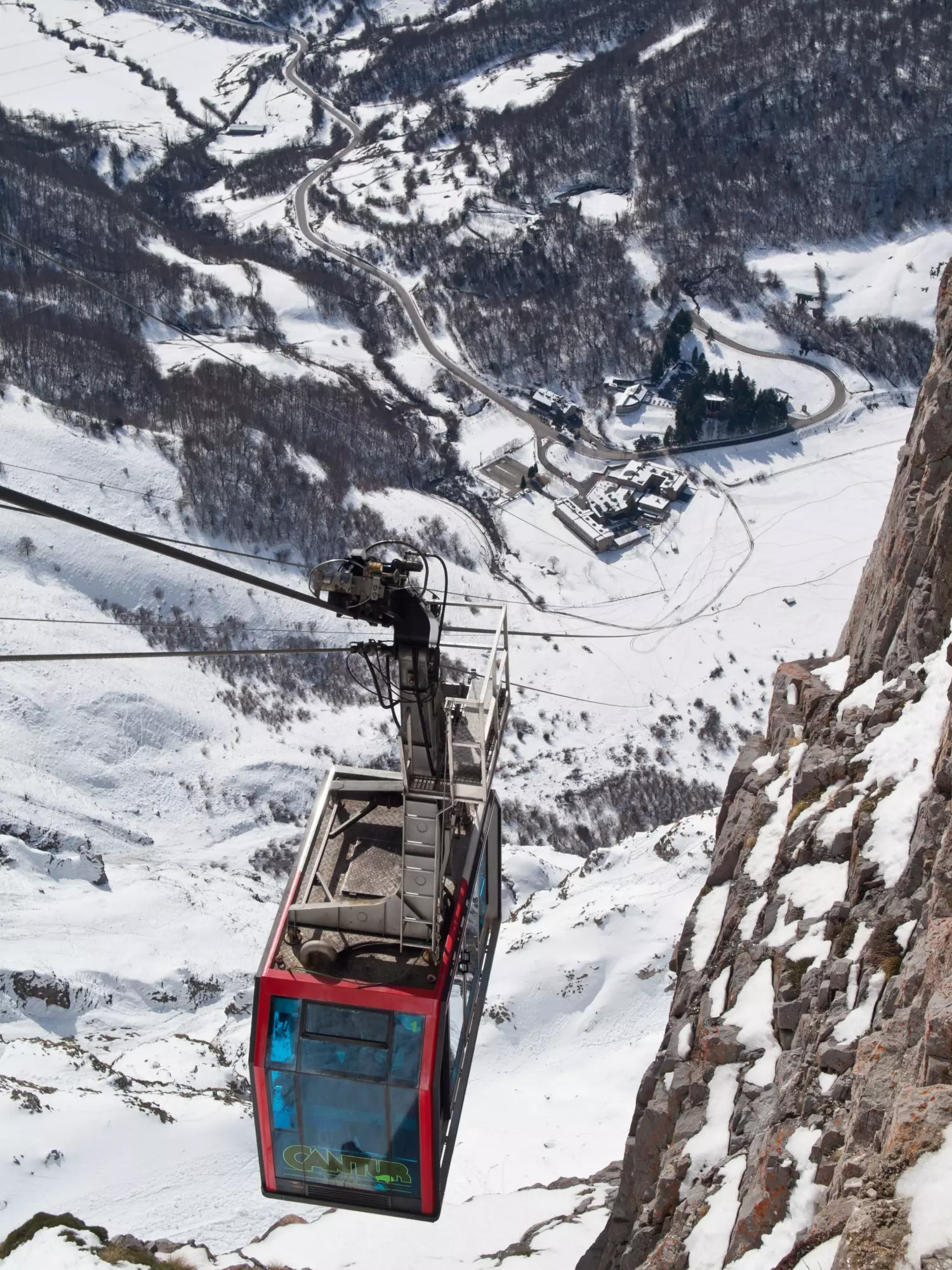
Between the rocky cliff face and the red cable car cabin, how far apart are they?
9.44 feet

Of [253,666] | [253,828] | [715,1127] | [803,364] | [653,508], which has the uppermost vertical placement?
[803,364]

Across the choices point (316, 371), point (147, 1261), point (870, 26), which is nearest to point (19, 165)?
point (316, 371)

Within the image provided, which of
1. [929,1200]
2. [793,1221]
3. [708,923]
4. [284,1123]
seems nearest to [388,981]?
[284,1123]

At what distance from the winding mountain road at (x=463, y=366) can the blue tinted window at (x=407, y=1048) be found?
6230 cm

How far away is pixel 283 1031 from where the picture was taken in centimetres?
1304

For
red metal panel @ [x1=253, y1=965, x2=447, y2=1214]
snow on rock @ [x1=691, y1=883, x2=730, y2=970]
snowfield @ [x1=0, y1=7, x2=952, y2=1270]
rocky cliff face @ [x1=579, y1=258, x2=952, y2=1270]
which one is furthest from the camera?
snowfield @ [x1=0, y1=7, x2=952, y2=1270]

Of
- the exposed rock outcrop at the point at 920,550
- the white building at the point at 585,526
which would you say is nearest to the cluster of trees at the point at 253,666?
the white building at the point at 585,526

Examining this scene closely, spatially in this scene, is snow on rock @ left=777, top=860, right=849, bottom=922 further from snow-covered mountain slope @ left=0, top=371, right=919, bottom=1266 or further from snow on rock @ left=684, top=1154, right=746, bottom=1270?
snow-covered mountain slope @ left=0, top=371, right=919, bottom=1266

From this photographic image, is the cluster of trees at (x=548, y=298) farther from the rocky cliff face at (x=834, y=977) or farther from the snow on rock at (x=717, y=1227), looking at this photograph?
the snow on rock at (x=717, y=1227)

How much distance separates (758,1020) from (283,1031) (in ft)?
18.9

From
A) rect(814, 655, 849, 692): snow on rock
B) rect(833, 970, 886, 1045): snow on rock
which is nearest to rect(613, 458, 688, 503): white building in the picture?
rect(814, 655, 849, 692): snow on rock

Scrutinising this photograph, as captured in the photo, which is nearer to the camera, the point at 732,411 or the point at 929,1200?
the point at 929,1200

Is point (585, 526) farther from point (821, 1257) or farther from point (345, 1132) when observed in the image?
point (821, 1257)

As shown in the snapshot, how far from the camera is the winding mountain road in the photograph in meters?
76.6
